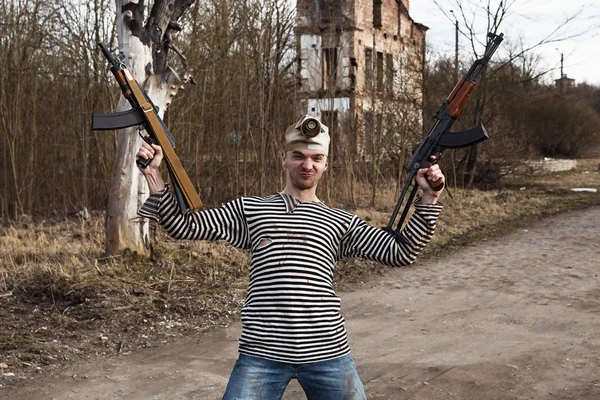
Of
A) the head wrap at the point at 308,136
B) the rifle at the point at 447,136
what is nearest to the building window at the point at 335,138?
the rifle at the point at 447,136

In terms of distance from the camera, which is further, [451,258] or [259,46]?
[259,46]

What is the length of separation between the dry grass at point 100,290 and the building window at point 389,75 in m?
6.67

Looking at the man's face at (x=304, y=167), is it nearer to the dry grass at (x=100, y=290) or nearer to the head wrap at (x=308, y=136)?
the head wrap at (x=308, y=136)

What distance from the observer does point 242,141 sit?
43.5ft

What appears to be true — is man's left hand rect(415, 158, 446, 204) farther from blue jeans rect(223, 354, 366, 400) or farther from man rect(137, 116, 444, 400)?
blue jeans rect(223, 354, 366, 400)

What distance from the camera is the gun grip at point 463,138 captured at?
3299 mm

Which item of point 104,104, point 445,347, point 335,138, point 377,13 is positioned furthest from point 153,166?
point 377,13

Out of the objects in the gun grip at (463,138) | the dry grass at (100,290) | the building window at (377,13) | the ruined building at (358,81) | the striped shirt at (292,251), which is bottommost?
the dry grass at (100,290)

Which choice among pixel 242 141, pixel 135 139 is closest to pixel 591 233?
pixel 242 141

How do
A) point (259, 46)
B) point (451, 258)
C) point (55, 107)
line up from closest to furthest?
point (451, 258), point (259, 46), point (55, 107)

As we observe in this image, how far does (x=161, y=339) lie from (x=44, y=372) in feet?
4.07

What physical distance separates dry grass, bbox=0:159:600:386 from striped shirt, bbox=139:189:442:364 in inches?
133

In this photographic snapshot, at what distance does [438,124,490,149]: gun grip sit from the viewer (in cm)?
330

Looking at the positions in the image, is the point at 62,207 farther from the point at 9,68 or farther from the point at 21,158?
the point at 9,68
